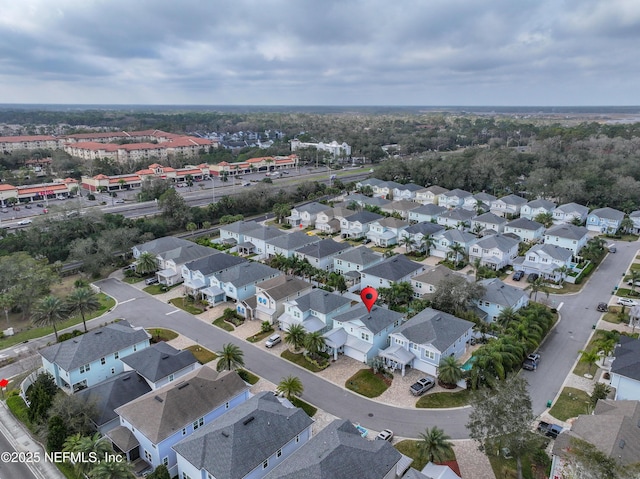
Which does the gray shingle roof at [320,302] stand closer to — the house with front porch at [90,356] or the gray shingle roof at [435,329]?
the gray shingle roof at [435,329]

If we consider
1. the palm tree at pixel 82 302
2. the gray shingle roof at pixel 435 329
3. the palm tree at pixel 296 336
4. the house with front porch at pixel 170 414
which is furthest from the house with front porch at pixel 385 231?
the palm tree at pixel 82 302

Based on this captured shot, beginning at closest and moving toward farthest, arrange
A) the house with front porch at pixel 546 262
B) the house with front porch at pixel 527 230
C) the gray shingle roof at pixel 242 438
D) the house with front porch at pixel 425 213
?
1. the gray shingle roof at pixel 242 438
2. the house with front porch at pixel 546 262
3. the house with front porch at pixel 527 230
4. the house with front porch at pixel 425 213

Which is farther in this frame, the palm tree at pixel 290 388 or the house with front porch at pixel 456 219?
the house with front porch at pixel 456 219

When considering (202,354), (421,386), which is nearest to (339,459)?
(421,386)

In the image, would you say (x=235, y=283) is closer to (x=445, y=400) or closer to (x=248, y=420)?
(x=248, y=420)

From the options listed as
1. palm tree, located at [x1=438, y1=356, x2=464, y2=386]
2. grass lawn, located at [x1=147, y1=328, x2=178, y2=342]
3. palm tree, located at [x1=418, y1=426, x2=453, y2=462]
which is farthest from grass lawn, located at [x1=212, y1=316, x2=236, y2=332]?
palm tree, located at [x1=418, y1=426, x2=453, y2=462]

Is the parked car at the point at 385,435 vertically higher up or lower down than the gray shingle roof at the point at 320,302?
lower down

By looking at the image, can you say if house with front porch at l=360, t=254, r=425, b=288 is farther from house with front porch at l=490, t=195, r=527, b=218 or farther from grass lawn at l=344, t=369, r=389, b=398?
house with front porch at l=490, t=195, r=527, b=218
